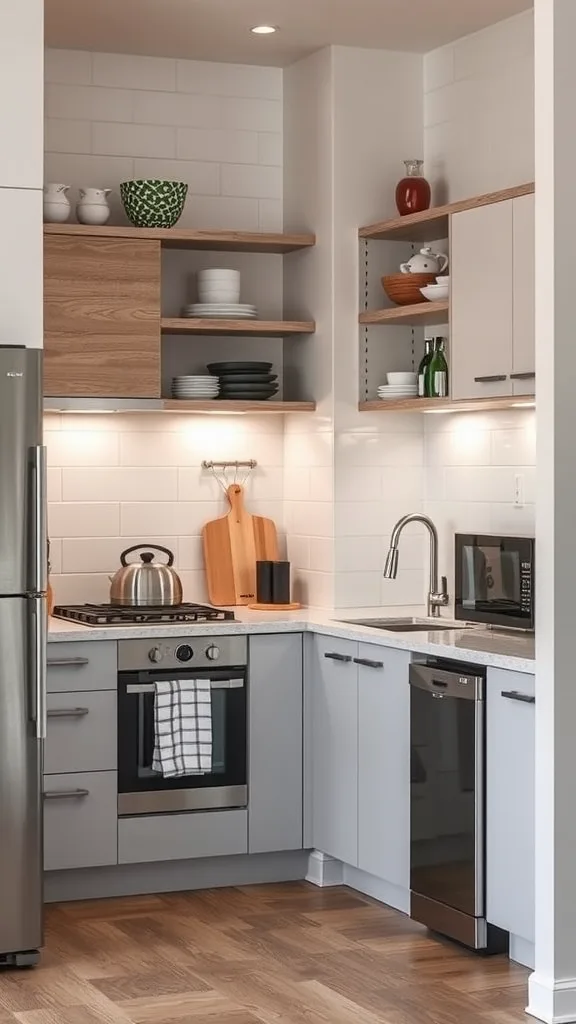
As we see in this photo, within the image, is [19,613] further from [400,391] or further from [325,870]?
[400,391]

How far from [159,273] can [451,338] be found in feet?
3.62

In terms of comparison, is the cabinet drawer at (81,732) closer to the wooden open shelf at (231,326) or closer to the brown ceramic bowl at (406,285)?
the wooden open shelf at (231,326)

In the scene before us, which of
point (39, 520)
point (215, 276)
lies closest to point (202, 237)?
point (215, 276)

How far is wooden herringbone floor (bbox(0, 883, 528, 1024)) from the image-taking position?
4121 millimetres

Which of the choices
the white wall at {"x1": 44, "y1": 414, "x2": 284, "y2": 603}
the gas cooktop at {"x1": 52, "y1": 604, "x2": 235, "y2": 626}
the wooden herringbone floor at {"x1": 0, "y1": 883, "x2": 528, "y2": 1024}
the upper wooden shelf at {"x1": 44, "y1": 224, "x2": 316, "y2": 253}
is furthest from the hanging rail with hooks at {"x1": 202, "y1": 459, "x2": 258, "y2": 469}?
the wooden herringbone floor at {"x1": 0, "y1": 883, "x2": 528, "y2": 1024}

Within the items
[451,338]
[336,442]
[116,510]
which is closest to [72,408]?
[116,510]

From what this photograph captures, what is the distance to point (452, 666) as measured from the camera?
4.72 metres

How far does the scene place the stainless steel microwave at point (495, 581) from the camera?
482 cm

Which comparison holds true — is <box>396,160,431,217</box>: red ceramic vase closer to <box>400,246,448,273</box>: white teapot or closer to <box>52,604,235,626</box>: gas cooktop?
<box>400,246,448,273</box>: white teapot

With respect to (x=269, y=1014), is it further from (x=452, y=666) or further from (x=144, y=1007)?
(x=452, y=666)

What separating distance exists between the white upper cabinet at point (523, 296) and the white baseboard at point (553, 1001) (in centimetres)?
177

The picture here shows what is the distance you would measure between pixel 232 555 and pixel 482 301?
1.50 meters

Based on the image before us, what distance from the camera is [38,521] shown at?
173 inches

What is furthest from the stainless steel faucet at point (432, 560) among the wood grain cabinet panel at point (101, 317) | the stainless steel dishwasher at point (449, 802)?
the wood grain cabinet panel at point (101, 317)
